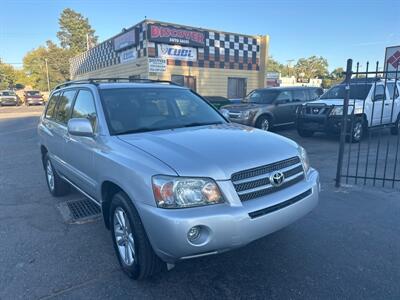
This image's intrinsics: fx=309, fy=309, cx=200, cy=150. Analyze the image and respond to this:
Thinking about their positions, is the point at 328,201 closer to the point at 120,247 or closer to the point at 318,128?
the point at 120,247

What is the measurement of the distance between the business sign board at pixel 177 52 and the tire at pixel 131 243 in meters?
15.6

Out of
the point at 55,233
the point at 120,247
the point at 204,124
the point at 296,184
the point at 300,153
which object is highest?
the point at 204,124

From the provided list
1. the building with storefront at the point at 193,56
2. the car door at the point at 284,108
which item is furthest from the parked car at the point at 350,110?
the building with storefront at the point at 193,56

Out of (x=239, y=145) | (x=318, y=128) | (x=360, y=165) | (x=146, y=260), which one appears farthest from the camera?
(x=318, y=128)

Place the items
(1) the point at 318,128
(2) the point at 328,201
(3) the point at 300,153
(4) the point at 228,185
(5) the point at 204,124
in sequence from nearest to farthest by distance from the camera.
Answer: (4) the point at 228,185
(3) the point at 300,153
(5) the point at 204,124
(2) the point at 328,201
(1) the point at 318,128

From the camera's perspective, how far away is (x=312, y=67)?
83.1m

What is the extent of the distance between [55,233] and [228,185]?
2425mm

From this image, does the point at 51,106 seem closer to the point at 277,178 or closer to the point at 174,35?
the point at 277,178

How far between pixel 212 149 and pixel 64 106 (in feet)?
8.77

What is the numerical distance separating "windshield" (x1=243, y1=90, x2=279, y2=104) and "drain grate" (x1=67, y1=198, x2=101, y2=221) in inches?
313

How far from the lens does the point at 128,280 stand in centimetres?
266

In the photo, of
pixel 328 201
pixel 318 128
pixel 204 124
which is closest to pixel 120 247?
pixel 204 124

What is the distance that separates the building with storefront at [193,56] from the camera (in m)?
17.1

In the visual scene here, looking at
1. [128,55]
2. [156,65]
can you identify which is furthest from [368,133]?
[128,55]
